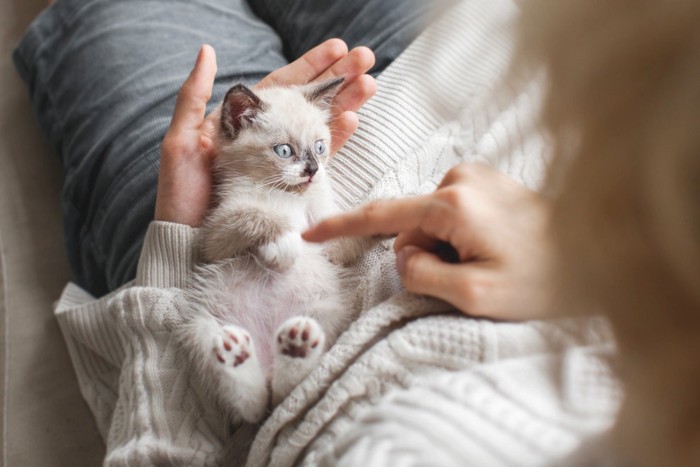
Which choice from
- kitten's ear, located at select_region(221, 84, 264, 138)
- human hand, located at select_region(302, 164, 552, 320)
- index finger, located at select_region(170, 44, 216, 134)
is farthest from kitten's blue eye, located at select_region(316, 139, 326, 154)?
human hand, located at select_region(302, 164, 552, 320)

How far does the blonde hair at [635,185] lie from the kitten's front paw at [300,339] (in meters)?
0.45

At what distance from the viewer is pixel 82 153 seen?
1417 millimetres

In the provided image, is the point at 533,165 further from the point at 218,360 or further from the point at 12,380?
the point at 12,380

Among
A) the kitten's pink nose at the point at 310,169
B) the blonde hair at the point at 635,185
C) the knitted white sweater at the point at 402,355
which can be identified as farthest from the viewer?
the kitten's pink nose at the point at 310,169

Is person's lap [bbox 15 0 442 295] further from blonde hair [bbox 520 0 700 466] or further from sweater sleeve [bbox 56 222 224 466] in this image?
blonde hair [bbox 520 0 700 466]

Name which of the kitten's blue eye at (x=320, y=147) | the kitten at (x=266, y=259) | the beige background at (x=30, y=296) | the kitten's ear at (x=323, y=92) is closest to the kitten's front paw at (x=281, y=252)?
the kitten at (x=266, y=259)

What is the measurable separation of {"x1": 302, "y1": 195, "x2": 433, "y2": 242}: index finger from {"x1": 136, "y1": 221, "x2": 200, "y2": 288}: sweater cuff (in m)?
0.29

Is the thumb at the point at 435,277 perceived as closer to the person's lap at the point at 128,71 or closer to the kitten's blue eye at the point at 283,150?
the kitten's blue eye at the point at 283,150

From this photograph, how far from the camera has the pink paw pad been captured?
90 cm

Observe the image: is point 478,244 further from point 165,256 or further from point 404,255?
point 165,256

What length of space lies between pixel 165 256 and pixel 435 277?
Result: 55 centimetres

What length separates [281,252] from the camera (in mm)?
1020

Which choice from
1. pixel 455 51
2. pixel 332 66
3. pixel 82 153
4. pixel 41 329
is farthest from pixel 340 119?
pixel 41 329

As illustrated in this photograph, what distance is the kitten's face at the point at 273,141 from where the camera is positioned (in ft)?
3.75
